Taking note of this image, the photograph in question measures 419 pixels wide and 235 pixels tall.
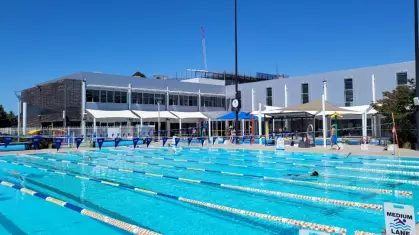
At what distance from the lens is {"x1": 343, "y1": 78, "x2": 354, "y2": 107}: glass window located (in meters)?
35.3

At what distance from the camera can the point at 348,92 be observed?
35500 millimetres

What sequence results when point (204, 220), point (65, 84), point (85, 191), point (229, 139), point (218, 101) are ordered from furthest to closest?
point (218, 101) → point (65, 84) → point (229, 139) → point (85, 191) → point (204, 220)

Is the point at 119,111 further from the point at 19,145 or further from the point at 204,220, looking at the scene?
the point at 204,220

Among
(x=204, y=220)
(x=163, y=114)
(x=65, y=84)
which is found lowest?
(x=204, y=220)

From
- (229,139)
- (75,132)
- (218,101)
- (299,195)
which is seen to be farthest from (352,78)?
(299,195)

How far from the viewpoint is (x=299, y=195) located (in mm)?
8234

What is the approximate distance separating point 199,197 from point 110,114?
27.4 metres

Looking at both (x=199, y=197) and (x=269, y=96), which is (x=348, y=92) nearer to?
(x=269, y=96)

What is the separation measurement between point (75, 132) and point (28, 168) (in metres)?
14.3

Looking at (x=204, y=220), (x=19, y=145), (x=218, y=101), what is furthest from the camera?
(x=218, y=101)

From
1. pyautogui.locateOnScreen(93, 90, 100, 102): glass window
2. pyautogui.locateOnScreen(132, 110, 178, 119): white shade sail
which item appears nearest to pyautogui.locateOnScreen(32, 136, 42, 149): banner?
pyautogui.locateOnScreen(93, 90, 100, 102): glass window

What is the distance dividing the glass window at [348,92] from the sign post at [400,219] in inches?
1333

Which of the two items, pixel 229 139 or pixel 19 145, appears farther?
pixel 229 139

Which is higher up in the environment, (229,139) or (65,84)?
(65,84)
